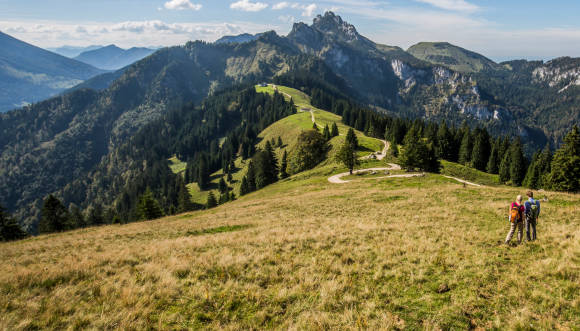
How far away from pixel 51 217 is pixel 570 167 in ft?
325

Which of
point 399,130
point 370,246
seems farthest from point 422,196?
point 399,130

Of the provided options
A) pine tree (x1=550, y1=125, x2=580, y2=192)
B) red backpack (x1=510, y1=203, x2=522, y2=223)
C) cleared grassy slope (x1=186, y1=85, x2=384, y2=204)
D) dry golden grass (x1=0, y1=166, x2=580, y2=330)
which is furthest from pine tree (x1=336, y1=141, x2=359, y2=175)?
red backpack (x1=510, y1=203, x2=522, y2=223)

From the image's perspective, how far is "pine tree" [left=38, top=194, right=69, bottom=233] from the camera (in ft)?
176

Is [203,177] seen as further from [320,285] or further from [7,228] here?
[320,285]

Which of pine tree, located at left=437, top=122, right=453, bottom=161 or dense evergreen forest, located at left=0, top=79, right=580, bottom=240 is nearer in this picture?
dense evergreen forest, located at left=0, top=79, right=580, bottom=240

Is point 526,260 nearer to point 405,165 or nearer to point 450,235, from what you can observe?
point 450,235

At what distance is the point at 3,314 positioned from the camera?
24.5ft

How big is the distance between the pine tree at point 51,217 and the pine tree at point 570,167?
9551cm

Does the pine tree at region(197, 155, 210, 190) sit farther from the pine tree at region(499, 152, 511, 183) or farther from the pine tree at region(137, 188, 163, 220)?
the pine tree at region(499, 152, 511, 183)

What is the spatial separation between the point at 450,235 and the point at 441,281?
703 centimetres

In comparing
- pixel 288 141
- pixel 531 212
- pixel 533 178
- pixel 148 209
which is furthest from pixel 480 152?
pixel 148 209

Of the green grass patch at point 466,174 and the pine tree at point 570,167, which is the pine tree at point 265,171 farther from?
the pine tree at point 570,167

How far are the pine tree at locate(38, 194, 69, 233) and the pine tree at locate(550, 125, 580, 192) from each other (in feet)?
313

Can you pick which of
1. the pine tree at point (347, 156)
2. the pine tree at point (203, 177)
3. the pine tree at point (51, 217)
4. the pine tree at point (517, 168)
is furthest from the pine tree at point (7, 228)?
the pine tree at point (517, 168)
